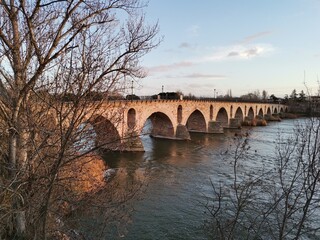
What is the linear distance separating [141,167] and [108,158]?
11.2 ft

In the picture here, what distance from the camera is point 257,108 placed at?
249 ft

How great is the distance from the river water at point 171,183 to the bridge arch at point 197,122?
14094 millimetres

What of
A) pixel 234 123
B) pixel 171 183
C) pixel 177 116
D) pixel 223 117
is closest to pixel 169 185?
pixel 171 183

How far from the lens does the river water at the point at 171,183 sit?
10.9m

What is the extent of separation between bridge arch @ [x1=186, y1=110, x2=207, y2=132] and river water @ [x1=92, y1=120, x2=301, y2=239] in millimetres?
14094

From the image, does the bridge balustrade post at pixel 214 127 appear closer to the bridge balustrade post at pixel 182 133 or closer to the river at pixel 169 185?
the bridge balustrade post at pixel 182 133

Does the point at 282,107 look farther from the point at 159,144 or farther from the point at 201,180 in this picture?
the point at 201,180

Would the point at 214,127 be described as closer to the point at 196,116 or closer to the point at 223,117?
the point at 196,116

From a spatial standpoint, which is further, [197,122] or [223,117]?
[223,117]

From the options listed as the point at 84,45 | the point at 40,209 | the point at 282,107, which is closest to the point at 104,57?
the point at 84,45

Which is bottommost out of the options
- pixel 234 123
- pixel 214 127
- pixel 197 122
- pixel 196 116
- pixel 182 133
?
pixel 182 133

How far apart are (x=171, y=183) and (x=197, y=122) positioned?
29777 millimetres

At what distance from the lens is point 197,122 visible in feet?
152

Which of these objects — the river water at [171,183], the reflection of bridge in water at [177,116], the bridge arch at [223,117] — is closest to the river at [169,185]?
the river water at [171,183]
